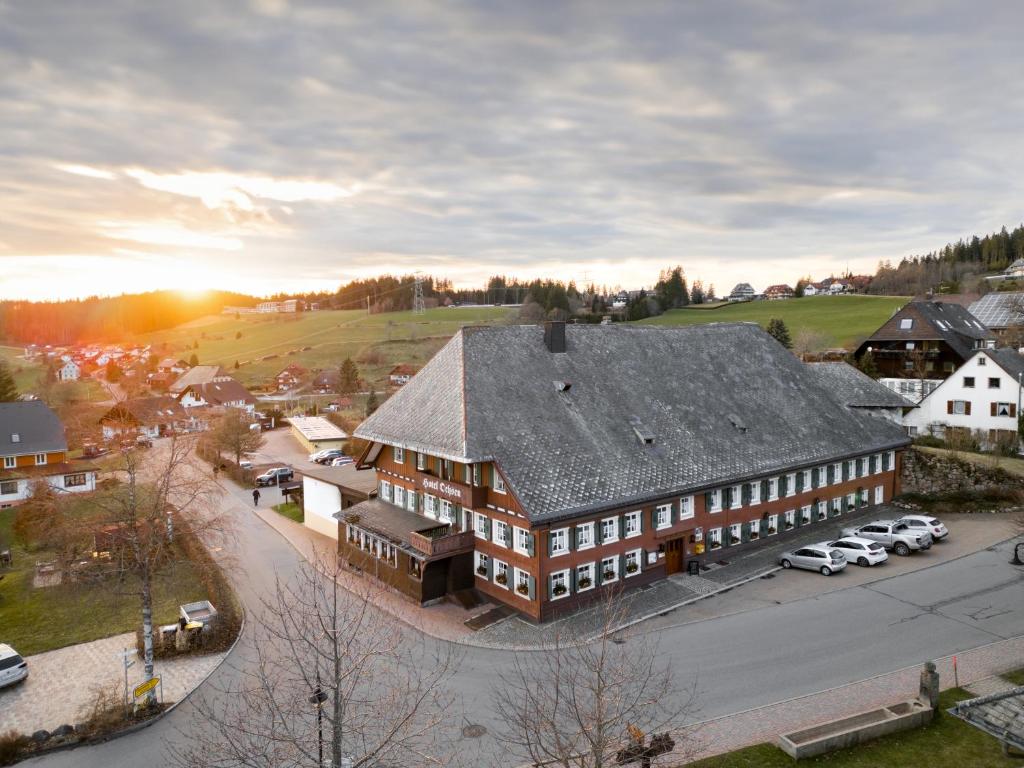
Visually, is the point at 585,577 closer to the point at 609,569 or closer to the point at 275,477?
the point at 609,569

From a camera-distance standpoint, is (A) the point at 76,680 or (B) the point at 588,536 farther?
(B) the point at 588,536

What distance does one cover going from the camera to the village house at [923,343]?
69.2 metres

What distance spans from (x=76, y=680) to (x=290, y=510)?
25.4 metres

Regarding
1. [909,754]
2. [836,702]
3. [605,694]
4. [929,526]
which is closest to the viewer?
[605,694]

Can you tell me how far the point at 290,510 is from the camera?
51.0 metres

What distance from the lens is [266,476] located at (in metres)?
62.1

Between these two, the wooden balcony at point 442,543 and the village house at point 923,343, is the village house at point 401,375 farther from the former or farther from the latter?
the wooden balcony at point 442,543

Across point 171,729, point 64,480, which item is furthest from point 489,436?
point 64,480

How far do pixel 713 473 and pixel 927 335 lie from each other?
48.8 m

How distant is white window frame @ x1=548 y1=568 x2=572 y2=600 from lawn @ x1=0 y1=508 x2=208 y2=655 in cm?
1789

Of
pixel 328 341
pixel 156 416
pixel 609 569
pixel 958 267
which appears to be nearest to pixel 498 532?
pixel 609 569

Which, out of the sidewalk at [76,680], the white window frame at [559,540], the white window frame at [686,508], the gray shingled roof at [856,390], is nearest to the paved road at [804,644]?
the sidewalk at [76,680]

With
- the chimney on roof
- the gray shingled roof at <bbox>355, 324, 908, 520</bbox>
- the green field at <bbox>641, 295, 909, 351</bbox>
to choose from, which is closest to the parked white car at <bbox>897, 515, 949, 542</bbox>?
the gray shingled roof at <bbox>355, 324, 908, 520</bbox>

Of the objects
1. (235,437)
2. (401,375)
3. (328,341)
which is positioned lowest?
(235,437)
